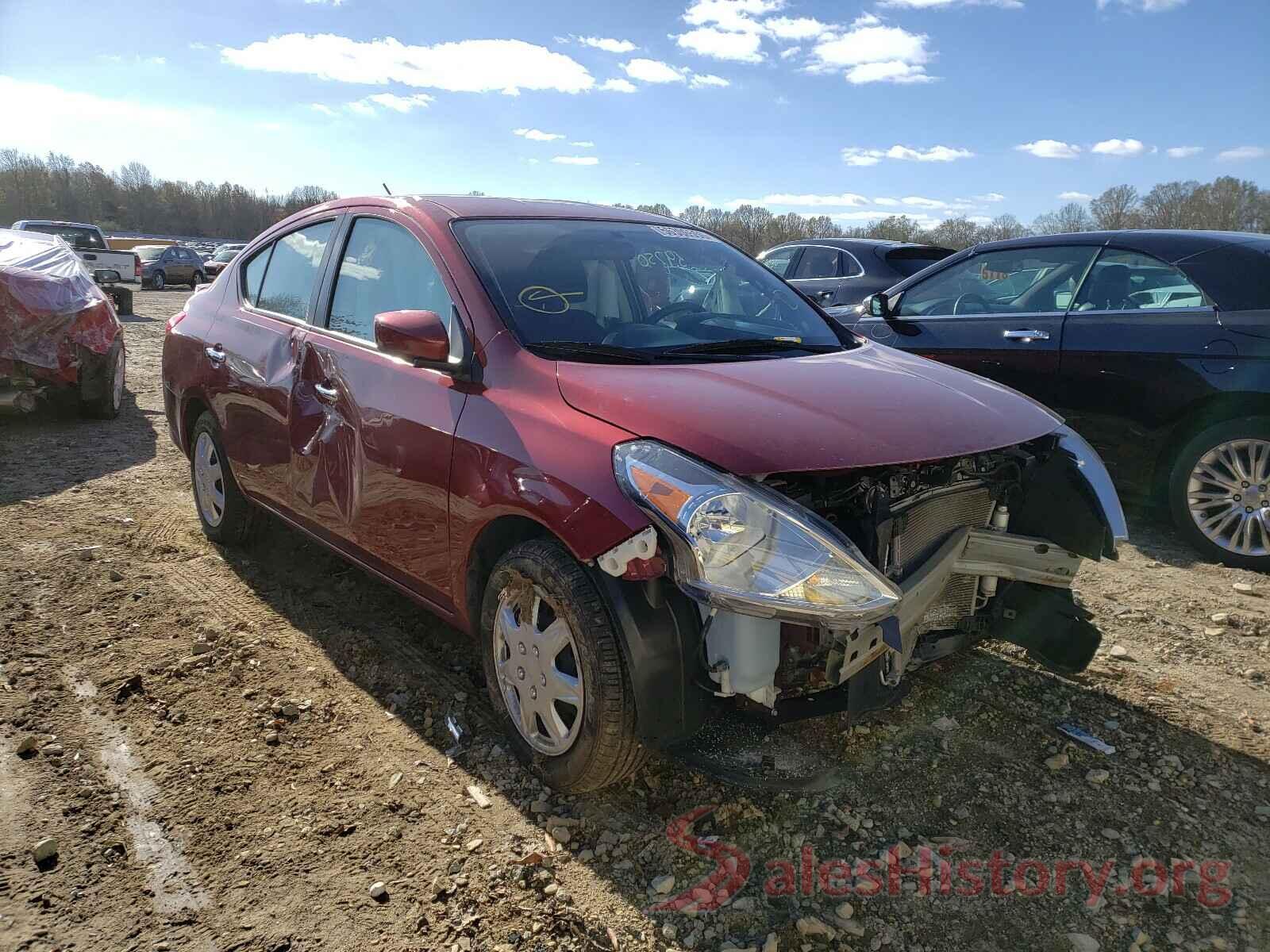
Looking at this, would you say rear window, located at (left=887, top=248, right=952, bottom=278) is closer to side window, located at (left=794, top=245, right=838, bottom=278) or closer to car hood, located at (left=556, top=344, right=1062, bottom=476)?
side window, located at (left=794, top=245, right=838, bottom=278)

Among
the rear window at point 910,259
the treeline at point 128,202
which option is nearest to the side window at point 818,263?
the rear window at point 910,259

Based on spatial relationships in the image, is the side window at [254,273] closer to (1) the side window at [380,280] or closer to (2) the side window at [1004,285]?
(1) the side window at [380,280]

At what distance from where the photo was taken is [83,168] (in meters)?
110

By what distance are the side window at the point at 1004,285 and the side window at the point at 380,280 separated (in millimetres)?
3867

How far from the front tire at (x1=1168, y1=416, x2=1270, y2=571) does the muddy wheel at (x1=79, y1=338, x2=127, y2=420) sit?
799cm

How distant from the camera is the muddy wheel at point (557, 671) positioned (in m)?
2.23

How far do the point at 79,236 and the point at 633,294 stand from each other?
23798mm

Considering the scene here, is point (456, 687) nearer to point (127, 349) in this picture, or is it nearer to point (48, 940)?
point (48, 940)

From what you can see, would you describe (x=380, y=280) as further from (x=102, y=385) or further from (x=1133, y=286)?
(x=102, y=385)

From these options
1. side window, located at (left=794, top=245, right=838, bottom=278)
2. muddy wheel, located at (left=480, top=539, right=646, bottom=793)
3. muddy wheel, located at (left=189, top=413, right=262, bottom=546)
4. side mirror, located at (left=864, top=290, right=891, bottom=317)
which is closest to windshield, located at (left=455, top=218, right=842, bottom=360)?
muddy wheel, located at (left=480, top=539, right=646, bottom=793)

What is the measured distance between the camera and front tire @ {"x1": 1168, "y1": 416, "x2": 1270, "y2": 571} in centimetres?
430

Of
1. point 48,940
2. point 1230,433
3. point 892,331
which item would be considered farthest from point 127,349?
point 1230,433

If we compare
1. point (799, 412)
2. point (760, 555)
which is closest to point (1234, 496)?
point (799, 412)

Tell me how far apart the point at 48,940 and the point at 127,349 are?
496 inches
